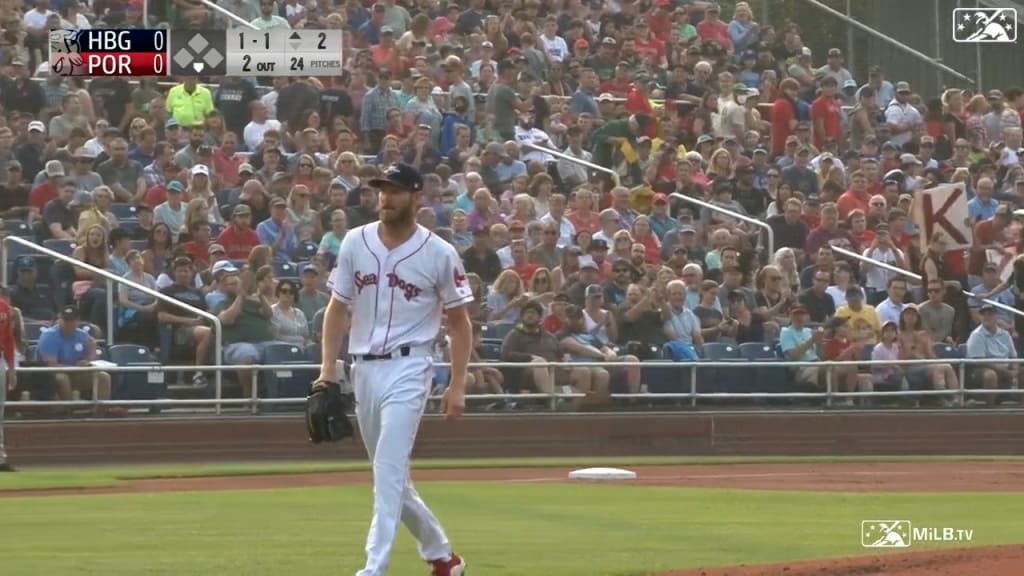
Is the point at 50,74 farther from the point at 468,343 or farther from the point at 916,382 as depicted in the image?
the point at 468,343

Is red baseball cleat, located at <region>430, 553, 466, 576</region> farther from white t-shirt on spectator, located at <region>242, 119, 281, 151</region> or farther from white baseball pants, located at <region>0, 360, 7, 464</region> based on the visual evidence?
white t-shirt on spectator, located at <region>242, 119, 281, 151</region>

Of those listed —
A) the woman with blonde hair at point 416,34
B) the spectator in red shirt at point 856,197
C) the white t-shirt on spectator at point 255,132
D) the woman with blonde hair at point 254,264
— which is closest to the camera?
the woman with blonde hair at point 254,264

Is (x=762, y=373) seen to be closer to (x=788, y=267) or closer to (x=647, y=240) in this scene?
(x=788, y=267)

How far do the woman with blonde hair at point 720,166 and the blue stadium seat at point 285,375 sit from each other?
665 cm

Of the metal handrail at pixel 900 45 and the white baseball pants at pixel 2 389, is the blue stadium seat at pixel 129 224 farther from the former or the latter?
the metal handrail at pixel 900 45

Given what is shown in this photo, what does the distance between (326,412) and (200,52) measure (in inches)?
559

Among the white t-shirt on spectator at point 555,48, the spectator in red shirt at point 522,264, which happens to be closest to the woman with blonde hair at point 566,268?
the spectator in red shirt at point 522,264

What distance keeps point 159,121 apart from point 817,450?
25.9ft

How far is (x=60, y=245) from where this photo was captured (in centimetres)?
1909

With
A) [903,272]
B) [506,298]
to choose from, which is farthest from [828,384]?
[506,298]

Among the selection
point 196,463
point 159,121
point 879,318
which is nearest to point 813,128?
point 879,318

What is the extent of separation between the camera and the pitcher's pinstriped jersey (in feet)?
29.1

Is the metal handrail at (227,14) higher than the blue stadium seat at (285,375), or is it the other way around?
the metal handrail at (227,14)

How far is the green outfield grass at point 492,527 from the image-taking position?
10.2 m
